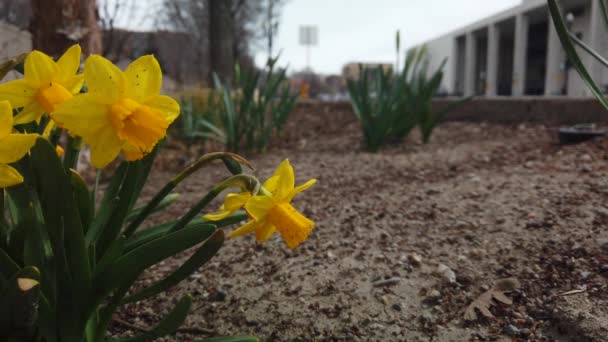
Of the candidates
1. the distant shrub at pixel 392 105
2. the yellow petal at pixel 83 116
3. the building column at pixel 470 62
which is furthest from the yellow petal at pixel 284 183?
the building column at pixel 470 62

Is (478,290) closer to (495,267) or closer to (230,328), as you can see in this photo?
(495,267)

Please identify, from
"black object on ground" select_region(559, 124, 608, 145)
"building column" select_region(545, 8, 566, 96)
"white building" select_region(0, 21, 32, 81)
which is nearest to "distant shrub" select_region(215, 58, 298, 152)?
"white building" select_region(0, 21, 32, 81)

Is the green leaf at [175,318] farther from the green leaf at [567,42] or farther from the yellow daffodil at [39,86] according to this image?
the green leaf at [567,42]

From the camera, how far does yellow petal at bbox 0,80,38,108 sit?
565 millimetres

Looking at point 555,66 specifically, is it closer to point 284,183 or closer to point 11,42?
point 11,42

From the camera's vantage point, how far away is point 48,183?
517mm

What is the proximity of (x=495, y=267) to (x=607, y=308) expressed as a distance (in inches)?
10.1

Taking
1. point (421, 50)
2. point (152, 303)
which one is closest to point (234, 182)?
point (152, 303)

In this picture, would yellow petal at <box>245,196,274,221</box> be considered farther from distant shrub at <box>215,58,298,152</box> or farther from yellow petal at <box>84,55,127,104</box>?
Result: distant shrub at <box>215,58,298,152</box>

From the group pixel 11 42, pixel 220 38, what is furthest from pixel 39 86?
pixel 220 38

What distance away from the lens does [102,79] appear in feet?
1.75

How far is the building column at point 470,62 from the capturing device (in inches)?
942

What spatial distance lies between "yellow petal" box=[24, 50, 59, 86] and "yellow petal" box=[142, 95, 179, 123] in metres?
0.13

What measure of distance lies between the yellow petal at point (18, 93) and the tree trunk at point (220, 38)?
18.6 ft
